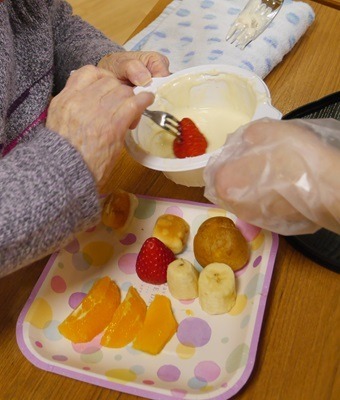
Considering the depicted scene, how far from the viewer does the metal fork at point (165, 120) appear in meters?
0.77

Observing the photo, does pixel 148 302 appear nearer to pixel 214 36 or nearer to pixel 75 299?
pixel 75 299

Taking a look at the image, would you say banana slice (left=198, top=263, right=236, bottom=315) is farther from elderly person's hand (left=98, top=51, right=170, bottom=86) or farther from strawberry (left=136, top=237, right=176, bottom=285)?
elderly person's hand (left=98, top=51, right=170, bottom=86)

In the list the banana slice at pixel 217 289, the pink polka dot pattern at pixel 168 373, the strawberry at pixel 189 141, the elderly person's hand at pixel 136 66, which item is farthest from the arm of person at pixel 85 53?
the pink polka dot pattern at pixel 168 373

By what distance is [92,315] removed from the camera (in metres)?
0.70

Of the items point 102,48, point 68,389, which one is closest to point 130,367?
point 68,389

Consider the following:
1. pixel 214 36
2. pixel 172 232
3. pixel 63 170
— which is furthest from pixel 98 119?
pixel 214 36

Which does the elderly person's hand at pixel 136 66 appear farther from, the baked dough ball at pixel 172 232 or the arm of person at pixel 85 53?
the baked dough ball at pixel 172 232

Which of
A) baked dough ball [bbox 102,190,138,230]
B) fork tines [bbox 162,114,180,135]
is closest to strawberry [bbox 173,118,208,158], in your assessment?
fork tines [bbox 162,114,180,135]

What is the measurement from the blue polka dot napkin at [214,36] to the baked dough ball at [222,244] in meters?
0.40

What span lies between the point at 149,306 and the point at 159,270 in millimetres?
53

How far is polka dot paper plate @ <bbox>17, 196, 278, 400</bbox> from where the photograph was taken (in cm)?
63

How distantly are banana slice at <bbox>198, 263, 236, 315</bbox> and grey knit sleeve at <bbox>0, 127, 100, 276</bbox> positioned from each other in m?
0.19

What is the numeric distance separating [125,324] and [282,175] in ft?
1.06

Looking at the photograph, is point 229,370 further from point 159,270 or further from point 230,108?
point 230,108
